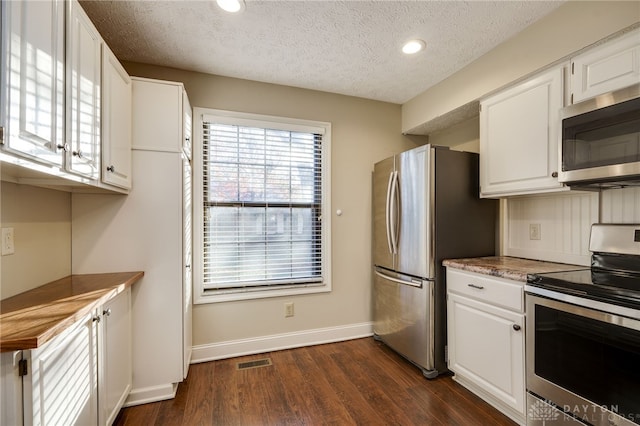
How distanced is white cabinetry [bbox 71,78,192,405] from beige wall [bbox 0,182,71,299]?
0.38ft

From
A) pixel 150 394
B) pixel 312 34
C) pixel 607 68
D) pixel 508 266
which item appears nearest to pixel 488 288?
pixel 508 266

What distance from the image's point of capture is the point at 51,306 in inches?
47.9

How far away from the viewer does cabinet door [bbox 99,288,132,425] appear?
4.99 ft

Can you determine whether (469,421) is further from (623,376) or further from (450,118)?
(450,118)

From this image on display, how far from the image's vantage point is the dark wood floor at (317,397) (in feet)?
5.95

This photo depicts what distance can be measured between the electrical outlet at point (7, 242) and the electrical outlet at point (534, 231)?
327 cm

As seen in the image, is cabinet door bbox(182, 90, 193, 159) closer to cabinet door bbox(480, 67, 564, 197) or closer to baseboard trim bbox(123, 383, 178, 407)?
baseboard trim bbox(123, 383, 178, 407)

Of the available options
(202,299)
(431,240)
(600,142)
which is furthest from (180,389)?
(600,142)

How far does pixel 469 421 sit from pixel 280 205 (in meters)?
2.18

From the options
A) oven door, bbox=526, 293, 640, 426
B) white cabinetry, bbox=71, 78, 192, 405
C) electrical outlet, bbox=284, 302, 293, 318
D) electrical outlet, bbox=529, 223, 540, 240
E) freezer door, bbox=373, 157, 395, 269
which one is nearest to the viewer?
oven door, bbox=526, 293, 640, 426

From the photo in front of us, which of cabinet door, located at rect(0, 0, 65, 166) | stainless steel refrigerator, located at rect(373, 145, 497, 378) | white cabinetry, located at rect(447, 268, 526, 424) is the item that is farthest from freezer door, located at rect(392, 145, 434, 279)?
cabinet door, located at rect(0, 0, 65, 166)

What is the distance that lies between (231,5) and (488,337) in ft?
8.76

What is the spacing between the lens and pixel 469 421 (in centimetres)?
180

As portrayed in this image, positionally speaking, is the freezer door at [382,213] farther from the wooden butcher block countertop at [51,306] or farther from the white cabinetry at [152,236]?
the wooden butcher block countertop at [51,306]
